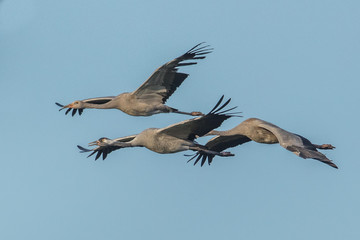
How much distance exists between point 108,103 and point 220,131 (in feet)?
8.60

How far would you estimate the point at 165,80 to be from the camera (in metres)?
22.3

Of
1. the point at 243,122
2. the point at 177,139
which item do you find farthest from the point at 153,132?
the point at 243,122

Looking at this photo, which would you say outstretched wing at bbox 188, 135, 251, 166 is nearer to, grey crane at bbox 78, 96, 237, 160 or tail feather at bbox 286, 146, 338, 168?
grey crane at bbox 78, 96, 237, 160

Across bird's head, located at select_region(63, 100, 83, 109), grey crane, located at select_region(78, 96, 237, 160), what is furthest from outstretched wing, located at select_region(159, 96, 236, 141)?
bird's head, located at select_region(63, 100, 83, 109)

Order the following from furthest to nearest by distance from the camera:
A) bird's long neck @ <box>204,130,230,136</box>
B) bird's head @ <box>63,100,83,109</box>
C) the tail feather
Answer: bird's head @ <box>63,100,83,109</box>
bird's long neck @ <box>204,130,230,136</box>
the tail feather

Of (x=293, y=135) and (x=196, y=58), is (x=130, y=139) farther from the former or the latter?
(x=293, y=135)

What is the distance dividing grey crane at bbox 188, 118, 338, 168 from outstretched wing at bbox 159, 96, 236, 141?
0.55 m

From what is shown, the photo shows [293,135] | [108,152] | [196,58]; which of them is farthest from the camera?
[108,152]

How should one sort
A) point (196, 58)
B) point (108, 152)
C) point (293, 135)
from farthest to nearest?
point (108, 152) < point (196, 58) < point (293, 135)

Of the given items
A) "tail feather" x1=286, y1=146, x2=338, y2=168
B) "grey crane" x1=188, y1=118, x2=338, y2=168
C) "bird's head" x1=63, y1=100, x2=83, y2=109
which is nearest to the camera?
"tail feather" x1=286, y1=146, x2=338, y2=168

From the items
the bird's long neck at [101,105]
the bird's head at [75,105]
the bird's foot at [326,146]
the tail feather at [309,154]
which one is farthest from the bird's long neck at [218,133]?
the bird's head at [75,105]

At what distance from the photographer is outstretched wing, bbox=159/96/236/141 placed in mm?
20703

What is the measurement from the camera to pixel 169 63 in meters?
21.9

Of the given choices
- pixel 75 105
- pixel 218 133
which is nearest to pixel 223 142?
pixel 218 133
